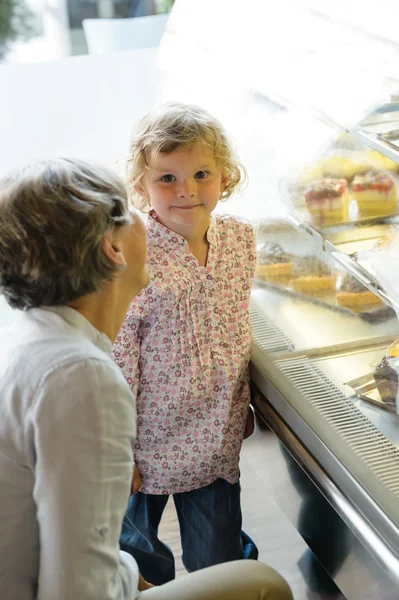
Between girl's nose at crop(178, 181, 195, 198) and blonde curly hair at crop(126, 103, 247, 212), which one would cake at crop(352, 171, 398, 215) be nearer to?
blonde curly hair at crop(126, 103, 247, 212)

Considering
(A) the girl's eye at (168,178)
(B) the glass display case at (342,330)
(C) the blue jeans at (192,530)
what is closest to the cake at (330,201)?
(B) the glass display case at (342,330)

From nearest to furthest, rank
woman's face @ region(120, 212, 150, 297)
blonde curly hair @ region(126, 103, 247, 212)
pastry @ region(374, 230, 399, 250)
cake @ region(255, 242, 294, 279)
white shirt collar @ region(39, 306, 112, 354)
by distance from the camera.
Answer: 1. white shirt collar @ region(39, 306, 112, 354)
2. woman's face @ region(120, 212, 150, 297)
3. blonde curly hair @ region(126, 103, 247, 212)
4. pastry @ region(374, 230, 399, 250)
5. cake @ region(255, 242, 294, 279)

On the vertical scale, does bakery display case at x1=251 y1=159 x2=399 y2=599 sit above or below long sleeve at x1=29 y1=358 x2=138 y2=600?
below

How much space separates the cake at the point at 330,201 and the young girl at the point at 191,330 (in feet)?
0.89

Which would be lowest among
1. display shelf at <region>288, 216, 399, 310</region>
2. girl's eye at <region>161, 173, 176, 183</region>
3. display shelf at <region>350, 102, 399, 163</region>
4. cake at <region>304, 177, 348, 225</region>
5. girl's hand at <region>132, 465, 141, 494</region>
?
girl's hand at <region>132, 465, 141, 494</region>

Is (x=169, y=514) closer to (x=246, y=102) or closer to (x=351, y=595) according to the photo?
(x=351, y=595)

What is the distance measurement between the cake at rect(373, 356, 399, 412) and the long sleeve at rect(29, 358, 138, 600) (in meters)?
0.84

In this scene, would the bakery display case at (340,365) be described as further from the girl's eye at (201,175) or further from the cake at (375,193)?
the girl's eye at (201,175)

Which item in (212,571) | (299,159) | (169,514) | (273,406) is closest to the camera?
(212,571)

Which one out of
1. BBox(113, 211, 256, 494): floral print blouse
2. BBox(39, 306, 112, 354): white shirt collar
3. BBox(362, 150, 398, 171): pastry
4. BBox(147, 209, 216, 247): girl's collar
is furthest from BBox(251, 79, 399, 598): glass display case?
BBox(39, 306, 112, 354): white shirt collar

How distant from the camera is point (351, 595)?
1.90m

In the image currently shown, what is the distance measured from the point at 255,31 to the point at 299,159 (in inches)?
15.9

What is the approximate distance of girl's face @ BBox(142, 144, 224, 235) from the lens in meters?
1.85

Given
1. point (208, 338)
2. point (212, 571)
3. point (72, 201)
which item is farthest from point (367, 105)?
point (212, 571)
